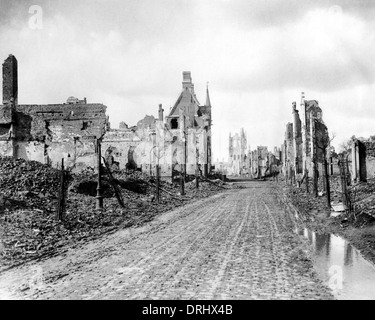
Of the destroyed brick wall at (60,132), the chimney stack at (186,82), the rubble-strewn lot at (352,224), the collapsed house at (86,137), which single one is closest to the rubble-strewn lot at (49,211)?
the rubble-strewn lot at (352,224)

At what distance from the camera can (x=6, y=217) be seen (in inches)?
539

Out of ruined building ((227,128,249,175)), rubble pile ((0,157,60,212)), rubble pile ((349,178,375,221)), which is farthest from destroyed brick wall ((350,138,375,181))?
ruined building ((227,128,249,175))

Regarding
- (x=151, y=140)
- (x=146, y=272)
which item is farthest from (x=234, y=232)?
(x=151, y=140)

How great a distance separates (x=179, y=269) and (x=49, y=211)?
9.21 meters

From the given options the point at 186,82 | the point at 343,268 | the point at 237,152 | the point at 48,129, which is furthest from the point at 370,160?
the point at 237,152

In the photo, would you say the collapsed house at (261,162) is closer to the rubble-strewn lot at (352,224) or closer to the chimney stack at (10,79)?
the chimney stack at (10,79)

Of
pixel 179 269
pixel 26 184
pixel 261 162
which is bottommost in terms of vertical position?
pixel 179 269

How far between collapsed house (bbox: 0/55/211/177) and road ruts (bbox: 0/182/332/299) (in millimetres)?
21592

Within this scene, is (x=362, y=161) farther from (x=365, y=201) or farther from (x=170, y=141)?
(x=170, y=141)

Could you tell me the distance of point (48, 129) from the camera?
4209 cm

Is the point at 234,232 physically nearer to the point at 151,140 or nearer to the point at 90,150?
the point at 90,150

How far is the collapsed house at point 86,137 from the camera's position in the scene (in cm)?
3609

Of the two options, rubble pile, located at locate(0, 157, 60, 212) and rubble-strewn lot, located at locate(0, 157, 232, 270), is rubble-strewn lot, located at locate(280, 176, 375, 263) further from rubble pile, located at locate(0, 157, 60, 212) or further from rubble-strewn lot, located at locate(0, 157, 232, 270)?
rubble pile, located at locate(0, 157, 60, 212)

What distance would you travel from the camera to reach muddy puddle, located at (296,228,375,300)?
22.1 feet
